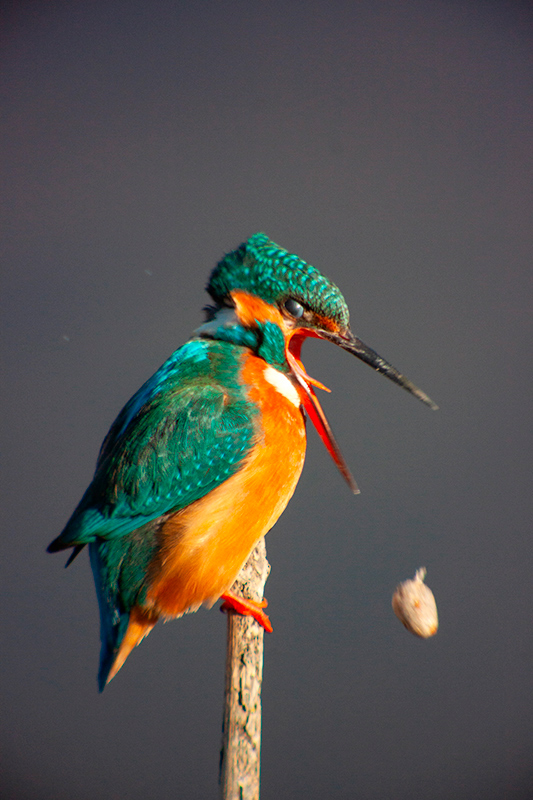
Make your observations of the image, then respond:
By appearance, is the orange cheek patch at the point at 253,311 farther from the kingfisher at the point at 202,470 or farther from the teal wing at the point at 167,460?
the teal wing at the point at 167,460

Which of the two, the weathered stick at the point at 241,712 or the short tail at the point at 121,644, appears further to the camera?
the weathered stick at the point at 241,712

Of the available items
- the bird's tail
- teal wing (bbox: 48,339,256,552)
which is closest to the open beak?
teal wing (bbox: 48,339,256,552)

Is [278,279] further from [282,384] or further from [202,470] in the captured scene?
[202,470]

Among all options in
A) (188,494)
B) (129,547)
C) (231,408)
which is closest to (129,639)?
(129,547)

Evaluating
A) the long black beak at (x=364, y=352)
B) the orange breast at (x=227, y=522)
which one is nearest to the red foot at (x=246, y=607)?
the orange breast at (x=227, y=522)

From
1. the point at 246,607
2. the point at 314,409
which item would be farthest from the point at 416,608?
the point at 314,409

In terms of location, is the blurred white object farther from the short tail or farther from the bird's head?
the short tail
